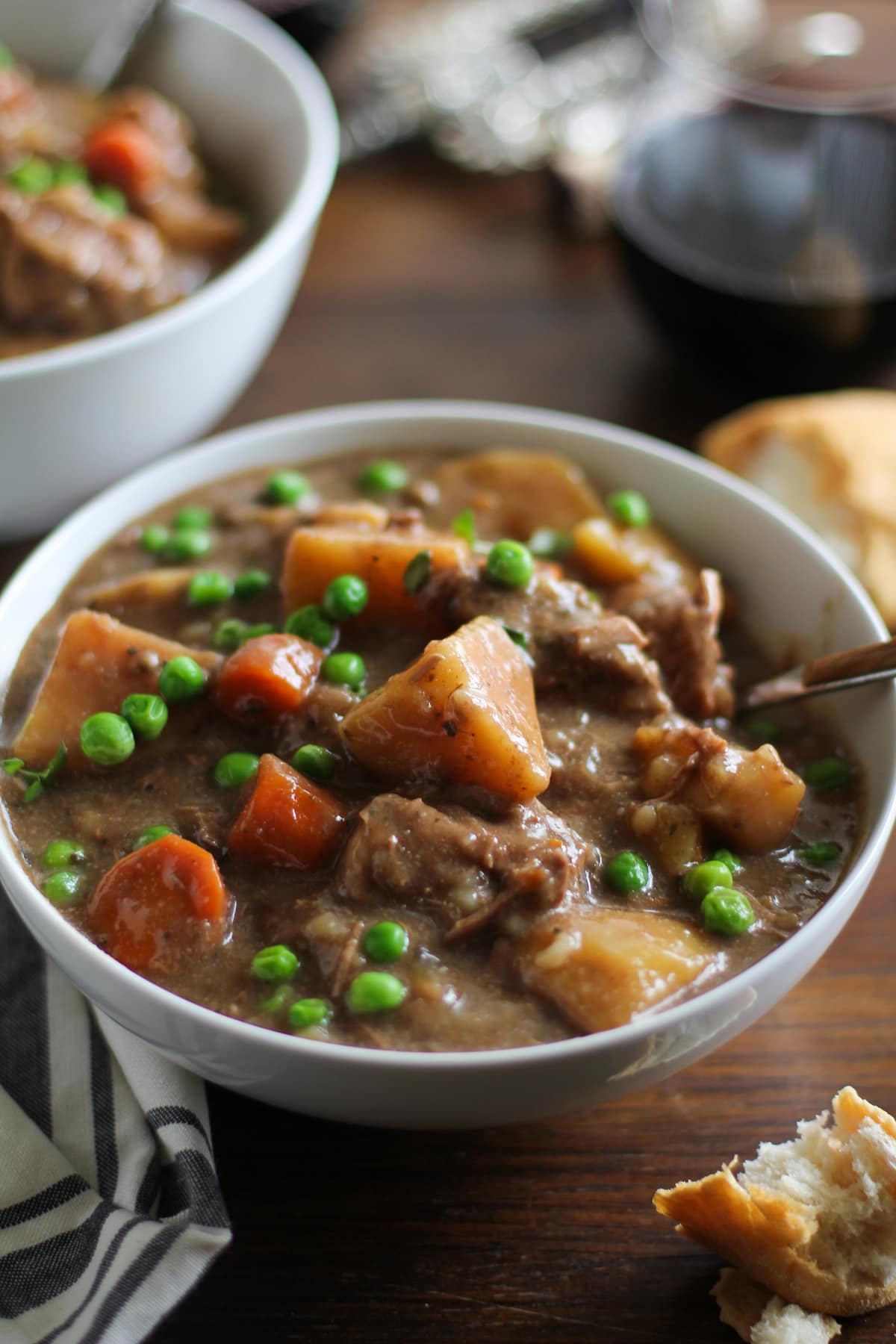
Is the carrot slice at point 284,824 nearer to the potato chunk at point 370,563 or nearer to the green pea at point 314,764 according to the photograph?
the green pea at point 314,764

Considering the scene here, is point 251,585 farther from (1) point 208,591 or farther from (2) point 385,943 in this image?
(2) point 385,943

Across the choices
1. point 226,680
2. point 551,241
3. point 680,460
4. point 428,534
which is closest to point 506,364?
point 551,241

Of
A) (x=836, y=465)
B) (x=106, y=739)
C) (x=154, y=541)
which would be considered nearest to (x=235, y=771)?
(x=106, y=739)

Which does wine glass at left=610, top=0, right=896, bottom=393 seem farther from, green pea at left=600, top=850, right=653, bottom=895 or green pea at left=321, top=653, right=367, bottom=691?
green pea at left=600, top=850, right=653, bottom=895

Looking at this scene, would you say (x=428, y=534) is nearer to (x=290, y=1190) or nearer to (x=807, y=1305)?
(x=290, y=1190)

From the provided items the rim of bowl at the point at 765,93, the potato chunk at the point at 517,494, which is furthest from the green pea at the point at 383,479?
the rim of bowl at the point at 765,93
